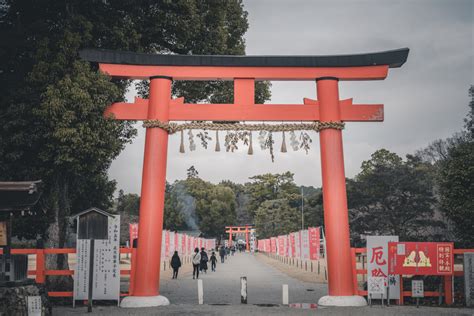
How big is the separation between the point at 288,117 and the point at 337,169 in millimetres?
1799

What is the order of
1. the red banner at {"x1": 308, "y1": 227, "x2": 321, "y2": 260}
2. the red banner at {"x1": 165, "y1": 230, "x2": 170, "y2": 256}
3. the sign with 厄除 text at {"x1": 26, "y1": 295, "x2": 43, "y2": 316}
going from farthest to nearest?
the red banner at {"x1": 165, "y1": 230, "x2": 170, "y2": 256}
the red banner at {"x1": 308, "y1": 227, "x2": 321, "y2": 260}
the sign with 厄除 text at {"x1": 26, "y1": 295, "x2": 43, "y2": 316}

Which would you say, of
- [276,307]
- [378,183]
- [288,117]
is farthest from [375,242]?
[378,183]

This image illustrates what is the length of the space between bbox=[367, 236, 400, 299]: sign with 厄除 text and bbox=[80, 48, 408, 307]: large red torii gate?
0.76m

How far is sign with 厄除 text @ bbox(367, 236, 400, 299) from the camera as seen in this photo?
512 inches

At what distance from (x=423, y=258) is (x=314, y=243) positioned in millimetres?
15202

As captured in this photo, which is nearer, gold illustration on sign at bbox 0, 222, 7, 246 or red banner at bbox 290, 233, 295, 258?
gold illustration on sign at bbox 0, 222, 7, 246

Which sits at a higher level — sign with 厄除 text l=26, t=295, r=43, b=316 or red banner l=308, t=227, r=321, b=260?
red banner l=308, t=227, r=321, b=260

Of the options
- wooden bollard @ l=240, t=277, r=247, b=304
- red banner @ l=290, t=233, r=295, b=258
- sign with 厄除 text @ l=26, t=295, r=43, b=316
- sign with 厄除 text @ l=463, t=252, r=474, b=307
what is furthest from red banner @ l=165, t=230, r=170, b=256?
sign with 厄除 text @ l=26, t=295, r=43, b=316

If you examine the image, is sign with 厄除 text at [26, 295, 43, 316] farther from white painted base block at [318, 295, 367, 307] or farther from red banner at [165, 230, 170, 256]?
red banner at [165, 230, 170, 256]

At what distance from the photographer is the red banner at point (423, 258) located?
41.8 ft

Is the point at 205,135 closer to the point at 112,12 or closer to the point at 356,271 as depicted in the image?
the point at 112,12

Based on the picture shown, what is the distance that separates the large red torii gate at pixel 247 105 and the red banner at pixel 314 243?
587 inches

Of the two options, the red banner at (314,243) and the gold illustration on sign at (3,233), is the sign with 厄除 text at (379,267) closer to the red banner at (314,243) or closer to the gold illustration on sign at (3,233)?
the gold illustration on sign at (3,233)

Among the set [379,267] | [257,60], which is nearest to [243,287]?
[379,267]
